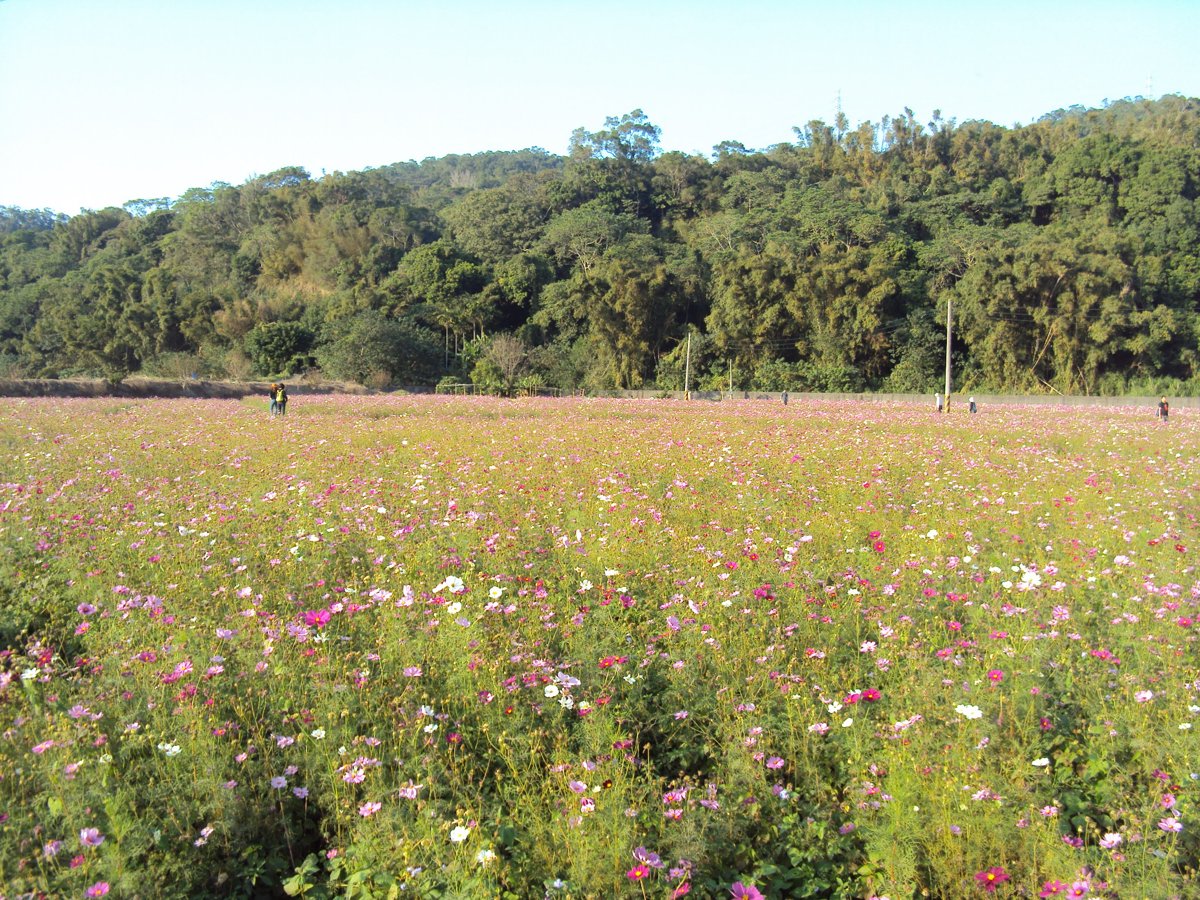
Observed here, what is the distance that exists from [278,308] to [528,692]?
228 feet

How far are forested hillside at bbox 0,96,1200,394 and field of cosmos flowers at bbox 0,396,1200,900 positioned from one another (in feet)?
132

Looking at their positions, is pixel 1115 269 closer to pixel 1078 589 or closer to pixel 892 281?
pixel 892 281

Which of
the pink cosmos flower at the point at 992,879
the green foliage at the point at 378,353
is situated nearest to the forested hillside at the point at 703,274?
the green foliage at the point at 378,353

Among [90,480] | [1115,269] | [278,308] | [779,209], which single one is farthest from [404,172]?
[90,480]

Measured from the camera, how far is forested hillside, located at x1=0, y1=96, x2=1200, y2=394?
44.8 meters

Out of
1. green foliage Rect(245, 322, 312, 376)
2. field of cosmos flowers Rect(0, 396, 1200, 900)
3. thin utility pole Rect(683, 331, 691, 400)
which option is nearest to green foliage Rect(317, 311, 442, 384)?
green foliage Rect(245, 322, 312, 376)

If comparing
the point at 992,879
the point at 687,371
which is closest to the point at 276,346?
the point at 687,371

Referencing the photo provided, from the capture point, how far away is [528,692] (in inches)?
138

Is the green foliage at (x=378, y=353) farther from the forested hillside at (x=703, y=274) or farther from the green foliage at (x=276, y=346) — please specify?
the green foliage at (x=276, y=346)

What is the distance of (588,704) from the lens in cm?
331

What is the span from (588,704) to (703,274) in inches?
2231

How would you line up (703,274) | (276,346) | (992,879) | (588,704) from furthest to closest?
(703,274) → (276,346) → (588,704) → (992,879)

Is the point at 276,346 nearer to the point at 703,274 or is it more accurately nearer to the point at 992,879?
the point at 703,274

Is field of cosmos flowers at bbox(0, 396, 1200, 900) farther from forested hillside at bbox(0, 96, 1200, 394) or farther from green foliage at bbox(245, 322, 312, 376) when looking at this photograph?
green foliage at bbox(245, 322, 312, 376)
